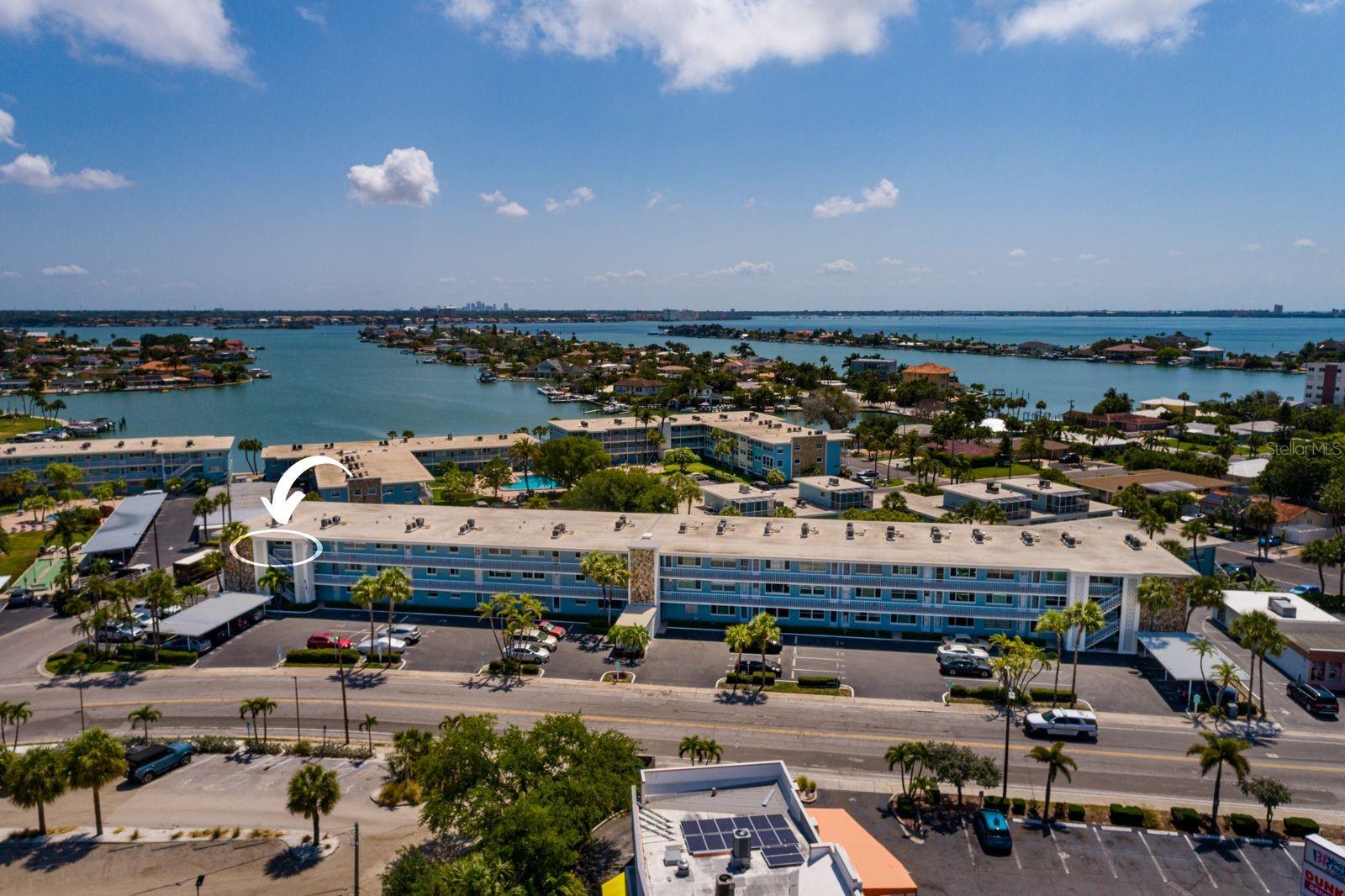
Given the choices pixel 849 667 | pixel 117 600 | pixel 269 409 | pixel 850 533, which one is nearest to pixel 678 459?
pixel 850 533

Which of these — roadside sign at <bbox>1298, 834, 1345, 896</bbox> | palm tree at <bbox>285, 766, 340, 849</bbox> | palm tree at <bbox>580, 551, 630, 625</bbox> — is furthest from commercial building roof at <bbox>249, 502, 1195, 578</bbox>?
roadside sign at <bbox>1298, 834, 1345, 896</bbox>

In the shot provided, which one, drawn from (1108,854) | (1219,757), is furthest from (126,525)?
(1219,757)

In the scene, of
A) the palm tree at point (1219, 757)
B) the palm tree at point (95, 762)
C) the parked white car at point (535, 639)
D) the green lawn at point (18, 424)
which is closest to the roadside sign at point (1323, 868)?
the palm tree at point (1219, 757)

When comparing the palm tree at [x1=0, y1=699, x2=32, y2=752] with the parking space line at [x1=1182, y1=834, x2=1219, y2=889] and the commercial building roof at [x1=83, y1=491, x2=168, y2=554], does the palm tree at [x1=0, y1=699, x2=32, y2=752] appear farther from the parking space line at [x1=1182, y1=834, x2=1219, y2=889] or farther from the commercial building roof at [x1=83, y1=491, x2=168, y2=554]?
the parking space line at [x1=1182, y1=834, x2=1219, y2=889]

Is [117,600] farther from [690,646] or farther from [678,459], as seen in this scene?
[678,459]

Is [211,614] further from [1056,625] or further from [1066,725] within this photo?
[1056,625]

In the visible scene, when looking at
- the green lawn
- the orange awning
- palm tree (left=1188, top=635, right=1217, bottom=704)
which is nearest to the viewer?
the orange awning
